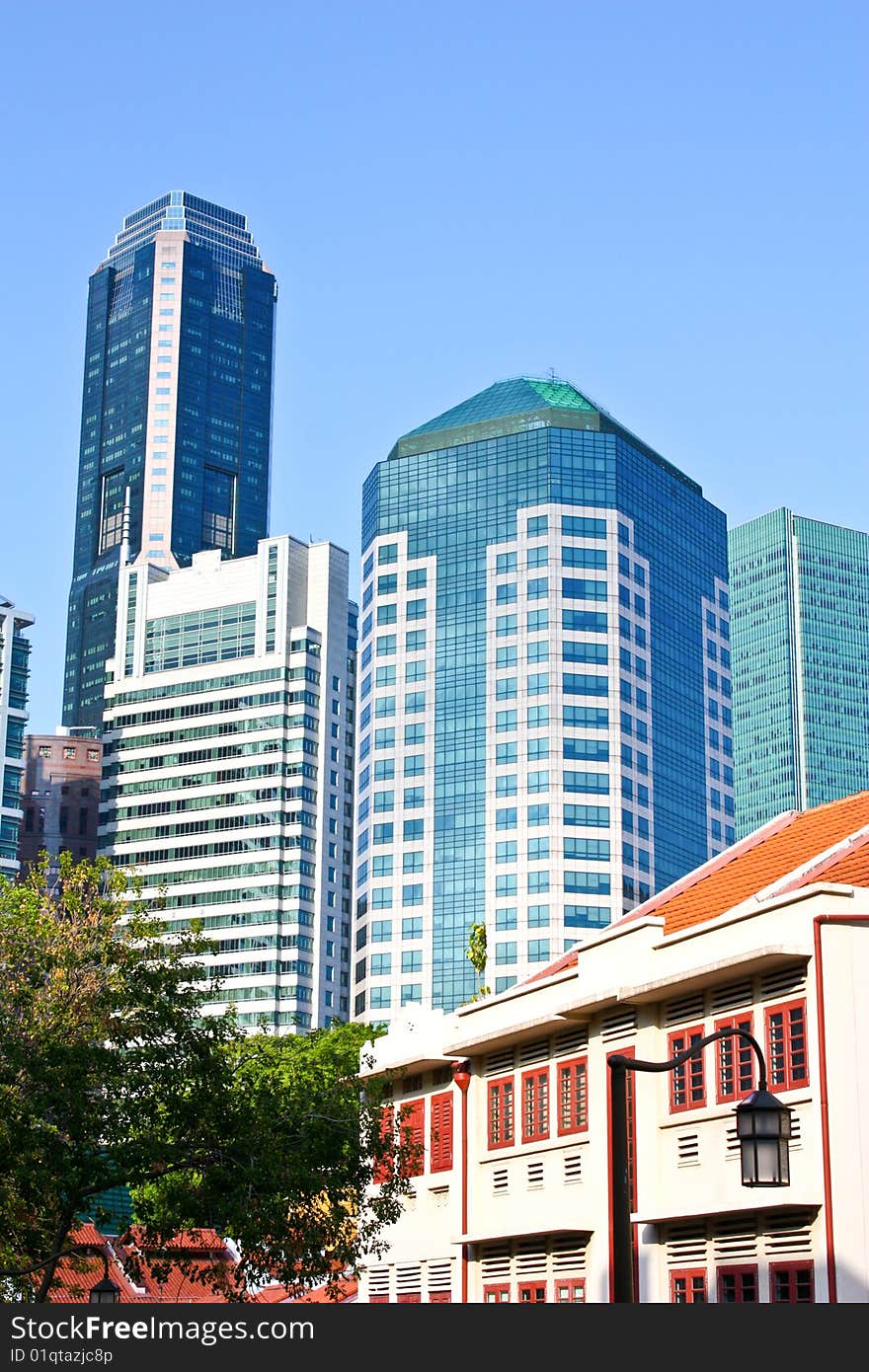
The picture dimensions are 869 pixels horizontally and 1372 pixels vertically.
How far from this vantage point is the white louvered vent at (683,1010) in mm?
36469

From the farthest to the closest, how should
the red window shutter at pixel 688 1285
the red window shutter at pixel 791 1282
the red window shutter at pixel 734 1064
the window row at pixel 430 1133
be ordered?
the window row at pixel 430 1133, the red window shutter at pixel 688 1285, the red window shutter at pixel 734 1064, the red window shutter at pixel 791 1282

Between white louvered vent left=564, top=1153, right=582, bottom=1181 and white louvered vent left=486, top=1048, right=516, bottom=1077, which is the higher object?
white louvered vent left=486, top=1048, right=516, bottom=1077

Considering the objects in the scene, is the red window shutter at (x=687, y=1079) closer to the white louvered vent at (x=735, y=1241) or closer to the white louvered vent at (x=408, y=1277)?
the white louvered vent at (x=735, y=1241)

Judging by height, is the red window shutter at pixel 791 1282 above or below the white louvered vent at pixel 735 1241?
below

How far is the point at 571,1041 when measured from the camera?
135 feet

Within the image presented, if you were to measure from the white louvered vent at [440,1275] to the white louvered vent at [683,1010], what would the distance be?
12086mm

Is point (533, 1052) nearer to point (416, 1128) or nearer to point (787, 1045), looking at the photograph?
point (416, 1128)

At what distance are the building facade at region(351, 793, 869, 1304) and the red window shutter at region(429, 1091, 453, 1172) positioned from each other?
0.08 meters

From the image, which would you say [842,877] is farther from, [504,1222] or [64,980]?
[64,980]

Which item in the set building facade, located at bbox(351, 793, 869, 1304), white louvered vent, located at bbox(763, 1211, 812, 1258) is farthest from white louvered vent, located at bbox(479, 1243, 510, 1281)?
white louvered vent, located at bbox(763, 1211, 812, 1258)

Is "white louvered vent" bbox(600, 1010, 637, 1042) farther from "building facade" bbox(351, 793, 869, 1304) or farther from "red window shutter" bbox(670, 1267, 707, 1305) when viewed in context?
"red window shutter" bbox(670, 1267, 707, 1305)

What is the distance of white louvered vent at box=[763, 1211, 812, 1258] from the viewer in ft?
105

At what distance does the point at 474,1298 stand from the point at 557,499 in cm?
15244

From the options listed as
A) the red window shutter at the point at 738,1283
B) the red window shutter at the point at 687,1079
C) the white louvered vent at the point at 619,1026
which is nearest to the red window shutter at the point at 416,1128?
the white louvered vent at the point at 619,1026
